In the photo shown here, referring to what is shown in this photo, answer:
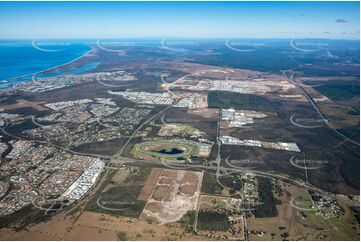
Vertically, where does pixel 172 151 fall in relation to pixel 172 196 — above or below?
above

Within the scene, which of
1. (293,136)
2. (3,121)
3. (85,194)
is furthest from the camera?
(3,121)

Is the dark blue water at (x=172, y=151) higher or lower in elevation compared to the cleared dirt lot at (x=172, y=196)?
higher

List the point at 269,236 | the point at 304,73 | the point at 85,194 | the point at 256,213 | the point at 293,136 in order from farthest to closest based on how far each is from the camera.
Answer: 1. the point at 304,73
2. the point at 293,136
3. the point at 85,194
4. the point at 256,213
5. the point at 269,236

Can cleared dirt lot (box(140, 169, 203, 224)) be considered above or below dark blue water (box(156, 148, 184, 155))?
below

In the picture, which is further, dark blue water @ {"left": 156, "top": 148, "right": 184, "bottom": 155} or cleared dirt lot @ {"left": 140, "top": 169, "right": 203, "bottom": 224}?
dark blue water @ {"left": 156, "top": 148, "right": 184, "bottom": 155}

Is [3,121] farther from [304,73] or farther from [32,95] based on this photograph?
[304,73]

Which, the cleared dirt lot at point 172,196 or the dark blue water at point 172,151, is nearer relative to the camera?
the cleared dirt lot at point 172,196

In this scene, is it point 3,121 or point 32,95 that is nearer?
point 3,121

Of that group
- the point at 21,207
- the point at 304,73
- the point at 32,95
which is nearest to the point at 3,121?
the point at 32,95

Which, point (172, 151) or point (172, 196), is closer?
point (172, 196)

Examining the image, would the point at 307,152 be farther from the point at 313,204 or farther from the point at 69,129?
the point at 69,129
